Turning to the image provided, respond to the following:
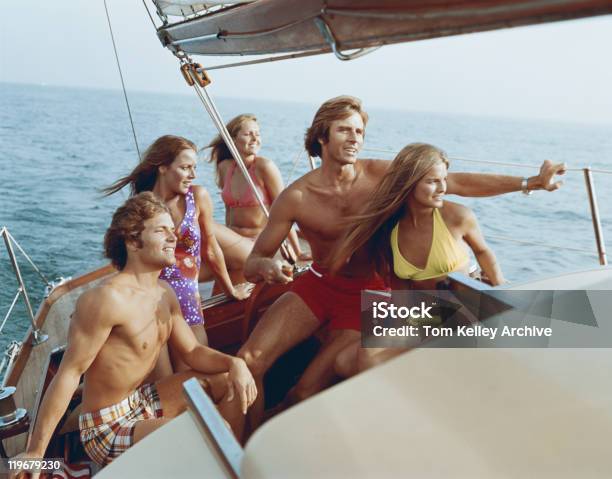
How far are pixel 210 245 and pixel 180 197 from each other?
0.30 m

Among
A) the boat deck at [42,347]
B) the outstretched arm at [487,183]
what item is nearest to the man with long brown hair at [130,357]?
the boat deck at [42,347]

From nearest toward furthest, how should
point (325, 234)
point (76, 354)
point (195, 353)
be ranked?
1. point (76, 354)
2. point (195, 353)
3. point (325, 234)

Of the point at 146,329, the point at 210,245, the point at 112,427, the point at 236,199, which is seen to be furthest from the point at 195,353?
the point at 236,199

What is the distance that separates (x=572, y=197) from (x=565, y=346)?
1398 cm

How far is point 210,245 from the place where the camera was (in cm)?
289

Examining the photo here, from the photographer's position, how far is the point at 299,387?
2.14m

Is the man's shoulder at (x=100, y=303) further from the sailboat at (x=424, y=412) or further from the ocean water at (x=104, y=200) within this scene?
the ocean water at (x=104, y=200)

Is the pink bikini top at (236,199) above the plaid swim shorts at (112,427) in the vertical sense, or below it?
above

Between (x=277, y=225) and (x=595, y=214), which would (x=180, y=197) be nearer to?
(x=277, y=225)

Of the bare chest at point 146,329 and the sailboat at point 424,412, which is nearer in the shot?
the sailboat at point 424,412

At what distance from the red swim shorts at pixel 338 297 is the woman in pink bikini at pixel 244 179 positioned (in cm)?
133

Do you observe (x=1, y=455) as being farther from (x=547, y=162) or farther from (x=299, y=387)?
(x=547, y=162)

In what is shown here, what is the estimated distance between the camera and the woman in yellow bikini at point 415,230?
2078 millimetres

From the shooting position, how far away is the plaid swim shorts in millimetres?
1761
